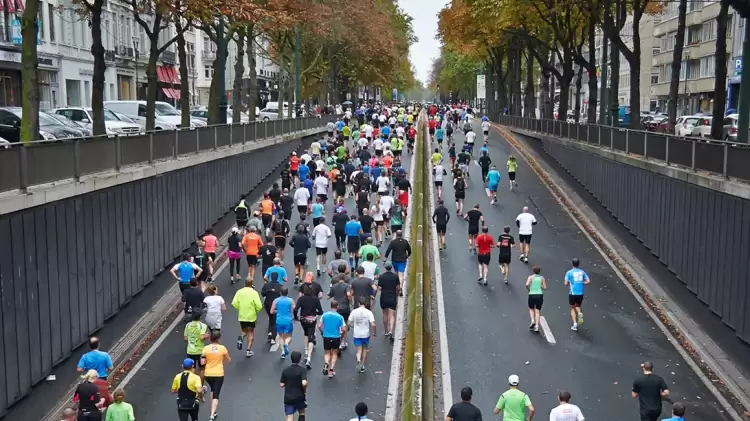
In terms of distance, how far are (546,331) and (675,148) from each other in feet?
20.2

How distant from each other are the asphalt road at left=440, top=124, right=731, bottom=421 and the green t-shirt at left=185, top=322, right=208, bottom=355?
453cm

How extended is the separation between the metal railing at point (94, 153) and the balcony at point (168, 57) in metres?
35.8

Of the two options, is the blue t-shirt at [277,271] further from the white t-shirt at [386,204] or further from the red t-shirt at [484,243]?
the white t-shirt at [386,204]

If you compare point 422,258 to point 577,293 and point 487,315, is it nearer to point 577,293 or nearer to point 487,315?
point 487,315

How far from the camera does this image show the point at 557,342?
1980 centimetres

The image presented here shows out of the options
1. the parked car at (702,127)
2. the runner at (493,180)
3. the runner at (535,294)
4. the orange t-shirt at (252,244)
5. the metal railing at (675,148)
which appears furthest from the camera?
the parked car at (702,127)

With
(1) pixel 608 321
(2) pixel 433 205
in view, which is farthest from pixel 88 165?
(2) pixel 433 205

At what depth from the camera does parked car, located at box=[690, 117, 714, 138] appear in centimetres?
4565

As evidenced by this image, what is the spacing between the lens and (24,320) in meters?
14.6

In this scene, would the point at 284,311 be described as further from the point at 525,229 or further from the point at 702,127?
the point at 702,127

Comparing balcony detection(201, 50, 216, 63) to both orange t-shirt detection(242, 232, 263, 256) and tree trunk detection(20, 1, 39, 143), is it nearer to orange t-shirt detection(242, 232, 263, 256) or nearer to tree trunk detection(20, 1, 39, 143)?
orange t-shirt detection(242, 232, 263, 256)

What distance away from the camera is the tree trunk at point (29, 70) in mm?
19203

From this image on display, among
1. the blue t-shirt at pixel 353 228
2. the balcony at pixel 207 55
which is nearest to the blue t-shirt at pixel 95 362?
the blue t-shirt at pixel 353 228

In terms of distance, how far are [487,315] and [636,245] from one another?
7.46 m
